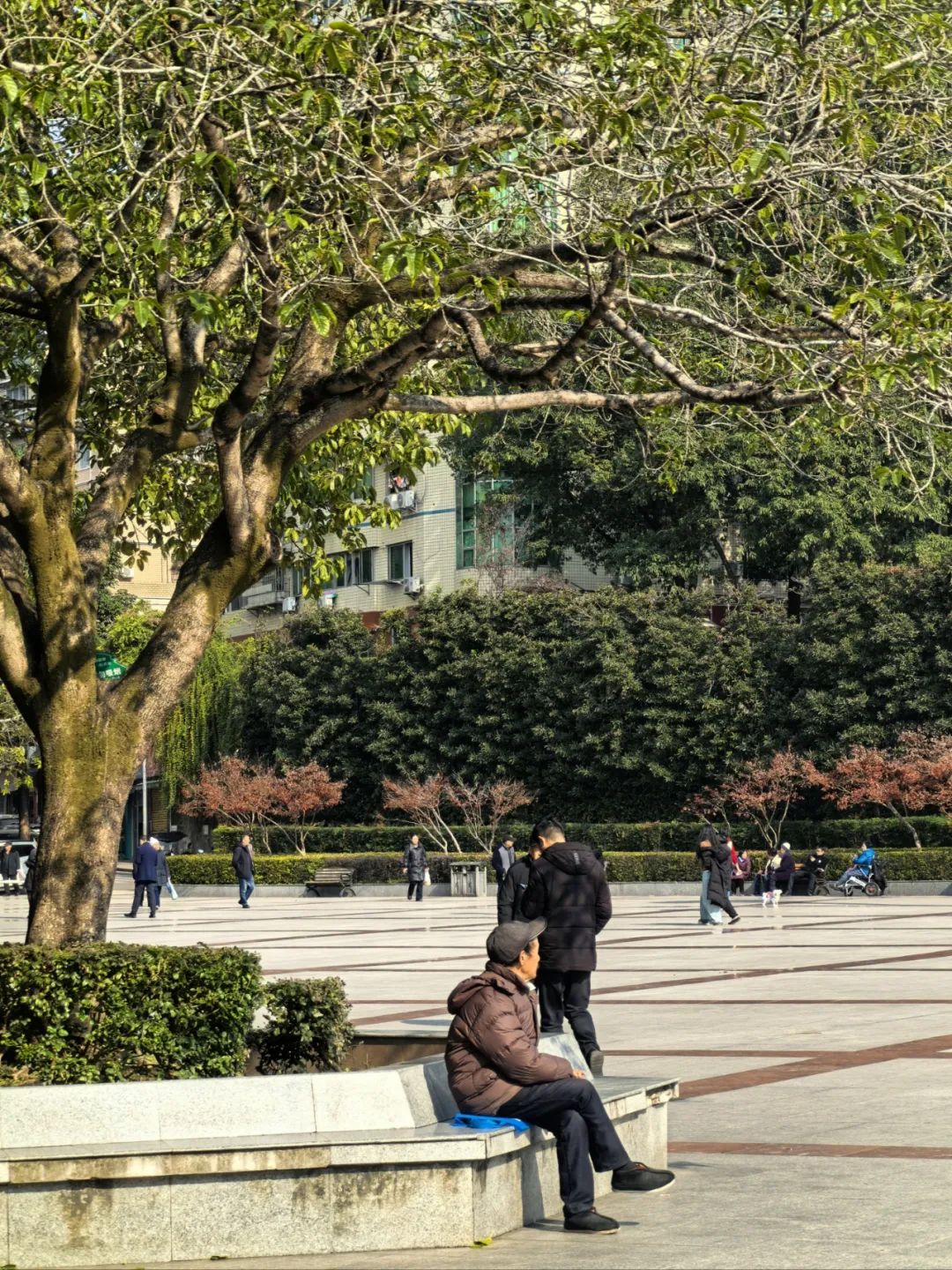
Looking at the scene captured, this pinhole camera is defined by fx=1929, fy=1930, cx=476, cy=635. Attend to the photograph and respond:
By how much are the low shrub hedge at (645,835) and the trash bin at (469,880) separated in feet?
9.46

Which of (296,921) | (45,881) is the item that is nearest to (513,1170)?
(45,881)

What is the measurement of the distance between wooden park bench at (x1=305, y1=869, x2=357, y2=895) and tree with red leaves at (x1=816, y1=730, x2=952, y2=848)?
512 inches

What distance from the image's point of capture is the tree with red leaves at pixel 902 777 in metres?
42.4

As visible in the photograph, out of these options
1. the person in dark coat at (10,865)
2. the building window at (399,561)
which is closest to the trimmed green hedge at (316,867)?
the person in dark coat at (10,865)

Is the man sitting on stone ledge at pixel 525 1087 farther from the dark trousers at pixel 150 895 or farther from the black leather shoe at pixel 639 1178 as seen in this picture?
the dark trousers at pixel 150 895

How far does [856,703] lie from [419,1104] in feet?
129

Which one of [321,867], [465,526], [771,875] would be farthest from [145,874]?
[465,526]

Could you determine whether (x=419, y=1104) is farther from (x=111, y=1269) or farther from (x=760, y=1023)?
(x=760, y=1023)

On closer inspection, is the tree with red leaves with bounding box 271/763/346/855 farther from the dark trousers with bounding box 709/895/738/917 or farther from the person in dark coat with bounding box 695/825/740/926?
the person in dark coat with bounding box 695/825/740/926

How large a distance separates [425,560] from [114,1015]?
188 ft

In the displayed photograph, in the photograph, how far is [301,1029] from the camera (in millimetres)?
8820

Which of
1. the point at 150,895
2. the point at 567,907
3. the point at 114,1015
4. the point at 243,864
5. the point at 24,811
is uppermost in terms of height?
the point at 24,811

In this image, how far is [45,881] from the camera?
955 centimetres

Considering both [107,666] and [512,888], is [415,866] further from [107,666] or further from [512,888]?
[512,888]
